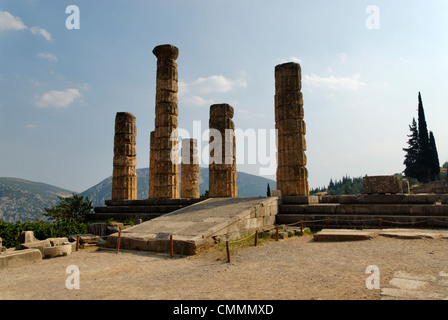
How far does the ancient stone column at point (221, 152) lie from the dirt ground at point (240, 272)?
686 cm

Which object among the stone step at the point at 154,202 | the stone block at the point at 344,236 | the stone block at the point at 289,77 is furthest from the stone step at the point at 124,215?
the stone block at the point at 344,236

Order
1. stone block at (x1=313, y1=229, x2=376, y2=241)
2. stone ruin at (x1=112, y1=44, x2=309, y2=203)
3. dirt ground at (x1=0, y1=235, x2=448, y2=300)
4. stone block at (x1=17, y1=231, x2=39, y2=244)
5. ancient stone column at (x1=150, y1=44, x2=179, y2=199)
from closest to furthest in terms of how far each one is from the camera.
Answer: dirt ground at (x1=0, y1=235, x2=448, y2=300) < stone block at (x1=313, y1=229, x2=376, y2=241) < stone block at (x1=17, y1=231, x2=39, y2=244) < stone ruin at (x1=112, y1=44, x2=309, y2=203) < ancient stone column at (x1=150, y1=44, x2=179, y2=199)

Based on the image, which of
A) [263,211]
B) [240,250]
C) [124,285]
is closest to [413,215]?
[263,211]

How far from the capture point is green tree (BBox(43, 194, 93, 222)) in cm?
1705

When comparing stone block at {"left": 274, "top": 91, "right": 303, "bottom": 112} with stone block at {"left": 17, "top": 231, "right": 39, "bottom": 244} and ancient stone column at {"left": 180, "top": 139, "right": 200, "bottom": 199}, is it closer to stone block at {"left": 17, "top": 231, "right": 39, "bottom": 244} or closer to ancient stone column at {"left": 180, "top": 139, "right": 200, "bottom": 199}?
ancient stone column at {"left": 180, "top": 139, "right": 200, "bottom": 199}

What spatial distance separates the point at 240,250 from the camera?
8320mm

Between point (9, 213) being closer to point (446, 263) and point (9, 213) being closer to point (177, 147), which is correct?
point (177, 147)

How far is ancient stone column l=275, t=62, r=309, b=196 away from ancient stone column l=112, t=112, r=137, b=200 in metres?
9.01

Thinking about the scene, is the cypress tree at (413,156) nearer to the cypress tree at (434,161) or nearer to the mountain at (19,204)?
the cypress tree at (434,161)

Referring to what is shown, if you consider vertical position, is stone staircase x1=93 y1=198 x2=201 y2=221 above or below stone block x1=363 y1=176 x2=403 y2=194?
below

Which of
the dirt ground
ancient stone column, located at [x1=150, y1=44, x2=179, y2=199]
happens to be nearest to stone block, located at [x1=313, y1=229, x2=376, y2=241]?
the dirt ground

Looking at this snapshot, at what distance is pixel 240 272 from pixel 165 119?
1284 centimetres

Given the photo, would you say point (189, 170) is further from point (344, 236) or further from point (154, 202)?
point (344, 236)
